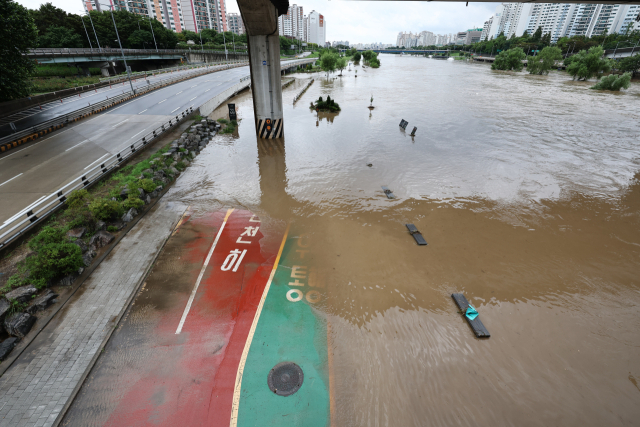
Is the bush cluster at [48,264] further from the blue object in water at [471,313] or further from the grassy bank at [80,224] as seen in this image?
the blue object in water at [471,313]

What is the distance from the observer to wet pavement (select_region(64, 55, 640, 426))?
19.8 feet

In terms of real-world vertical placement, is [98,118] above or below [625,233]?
above

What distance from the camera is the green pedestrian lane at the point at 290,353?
5.82 metres

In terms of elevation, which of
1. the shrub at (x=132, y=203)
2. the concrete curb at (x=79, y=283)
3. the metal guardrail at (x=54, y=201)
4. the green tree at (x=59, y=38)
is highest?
the green tree at (x=59, y=38)

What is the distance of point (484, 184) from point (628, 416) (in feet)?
39.4

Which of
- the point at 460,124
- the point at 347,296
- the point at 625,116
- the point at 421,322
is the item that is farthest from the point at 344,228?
the point at 625,116

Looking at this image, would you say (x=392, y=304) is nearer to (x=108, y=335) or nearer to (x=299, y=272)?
(x=299, y=272)

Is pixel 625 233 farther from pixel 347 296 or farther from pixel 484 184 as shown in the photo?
pixel 347 296

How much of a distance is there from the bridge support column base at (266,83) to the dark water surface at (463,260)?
164 centimetres

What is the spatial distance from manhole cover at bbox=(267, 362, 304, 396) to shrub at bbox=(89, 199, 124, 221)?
9.21 meters

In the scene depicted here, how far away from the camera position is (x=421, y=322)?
7.89m

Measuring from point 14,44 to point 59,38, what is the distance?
44.9m

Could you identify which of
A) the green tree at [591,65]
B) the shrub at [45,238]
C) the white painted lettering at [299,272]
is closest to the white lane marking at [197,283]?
the white painted lettering at [299,272]

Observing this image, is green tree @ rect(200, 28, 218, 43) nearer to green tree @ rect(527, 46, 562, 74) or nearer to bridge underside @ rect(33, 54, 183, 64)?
bridge underside @ rect(33, 54, 183, 64)
